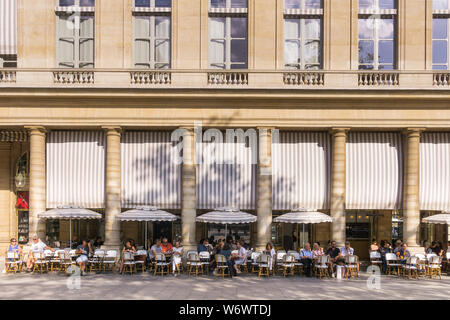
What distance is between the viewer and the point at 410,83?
59.1 feet

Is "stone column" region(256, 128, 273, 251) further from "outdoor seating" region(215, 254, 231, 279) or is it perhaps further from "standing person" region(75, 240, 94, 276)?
"standing person" region(75, 240, 94, 276)

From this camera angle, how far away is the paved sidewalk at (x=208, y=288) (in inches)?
494

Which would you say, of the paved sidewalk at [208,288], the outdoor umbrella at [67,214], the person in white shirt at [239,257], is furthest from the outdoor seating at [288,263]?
the outdoor umbrella at [67,214]

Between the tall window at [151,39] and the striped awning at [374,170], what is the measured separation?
367 inches

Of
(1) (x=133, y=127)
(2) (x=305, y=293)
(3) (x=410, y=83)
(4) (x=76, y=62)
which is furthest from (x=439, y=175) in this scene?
(4) (x=76, y=62)

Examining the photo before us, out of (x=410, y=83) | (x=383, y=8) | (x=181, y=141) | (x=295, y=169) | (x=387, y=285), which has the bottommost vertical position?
(x=387, y=285)

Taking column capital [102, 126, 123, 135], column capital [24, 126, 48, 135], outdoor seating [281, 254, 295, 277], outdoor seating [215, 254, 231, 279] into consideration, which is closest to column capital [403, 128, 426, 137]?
outdoor seating [281, 254, 295, 277]

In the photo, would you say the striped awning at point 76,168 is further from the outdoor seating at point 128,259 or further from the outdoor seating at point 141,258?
the outdoor seating at point 128,259

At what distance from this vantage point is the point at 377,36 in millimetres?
18812

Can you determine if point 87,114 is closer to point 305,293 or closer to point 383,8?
point 305,293

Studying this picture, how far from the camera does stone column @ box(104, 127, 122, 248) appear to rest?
58.9ft

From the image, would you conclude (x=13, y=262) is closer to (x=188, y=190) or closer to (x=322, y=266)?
(x=188, y=190)

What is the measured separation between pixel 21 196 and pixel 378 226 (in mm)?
18150

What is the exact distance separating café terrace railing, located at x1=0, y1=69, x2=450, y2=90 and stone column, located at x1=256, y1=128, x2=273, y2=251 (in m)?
2.31
